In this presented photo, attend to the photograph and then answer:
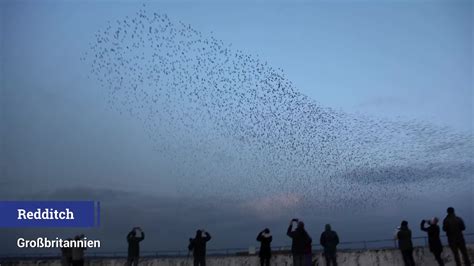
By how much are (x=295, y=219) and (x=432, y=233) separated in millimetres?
3851

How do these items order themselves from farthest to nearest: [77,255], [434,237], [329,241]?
[77,255]
[329,241]
[434,237]

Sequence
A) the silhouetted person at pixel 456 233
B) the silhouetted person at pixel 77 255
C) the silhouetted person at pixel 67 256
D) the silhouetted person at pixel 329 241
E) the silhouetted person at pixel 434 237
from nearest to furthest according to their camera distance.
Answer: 1. the silhouetted person at pixel 456 233
2. the silhouetted person at pixel 434 237
3. the silhouetted person at pixel 329 241
4. the silhouetted person at pixel 77 255
5. the silhouetted person at pixel 67 256

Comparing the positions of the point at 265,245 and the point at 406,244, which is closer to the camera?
the point at 406,244

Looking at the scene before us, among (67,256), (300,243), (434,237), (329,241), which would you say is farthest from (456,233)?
(67,256)

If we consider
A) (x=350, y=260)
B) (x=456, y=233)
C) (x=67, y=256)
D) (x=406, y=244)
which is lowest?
(x=350, y=260)

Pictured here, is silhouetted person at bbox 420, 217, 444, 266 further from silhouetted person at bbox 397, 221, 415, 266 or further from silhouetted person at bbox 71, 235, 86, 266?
silhouetted person at bbox 71, 235, 86, 266

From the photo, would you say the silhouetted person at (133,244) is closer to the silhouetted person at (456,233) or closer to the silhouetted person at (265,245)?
the silhouetted person at (265,245)

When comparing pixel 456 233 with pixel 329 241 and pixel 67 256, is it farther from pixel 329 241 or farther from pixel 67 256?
pixel 67 256

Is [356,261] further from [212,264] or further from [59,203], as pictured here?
[59,203]

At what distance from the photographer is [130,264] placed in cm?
1470

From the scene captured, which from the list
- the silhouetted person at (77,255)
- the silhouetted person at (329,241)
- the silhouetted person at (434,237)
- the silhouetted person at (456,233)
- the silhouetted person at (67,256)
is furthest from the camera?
the silhouetted person at (67,256)

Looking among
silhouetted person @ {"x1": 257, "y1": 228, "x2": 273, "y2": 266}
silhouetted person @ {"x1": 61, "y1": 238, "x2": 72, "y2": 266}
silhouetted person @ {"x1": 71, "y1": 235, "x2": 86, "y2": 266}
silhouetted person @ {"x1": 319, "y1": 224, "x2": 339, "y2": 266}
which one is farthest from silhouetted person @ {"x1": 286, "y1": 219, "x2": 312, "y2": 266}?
silhouetted person @ {"x1": 61, "y1": 238, "x2": 72, "y2": 266}

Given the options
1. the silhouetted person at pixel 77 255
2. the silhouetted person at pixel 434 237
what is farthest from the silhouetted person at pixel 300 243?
the silhouetted person at pixel 77 255

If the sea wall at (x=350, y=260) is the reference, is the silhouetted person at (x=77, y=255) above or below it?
above
